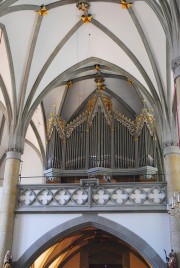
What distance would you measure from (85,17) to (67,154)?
5577mm

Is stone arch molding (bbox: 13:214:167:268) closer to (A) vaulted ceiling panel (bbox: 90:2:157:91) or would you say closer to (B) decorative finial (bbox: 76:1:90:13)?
(A) vaulted ceiling panel (bbox: 90:2:157:91)

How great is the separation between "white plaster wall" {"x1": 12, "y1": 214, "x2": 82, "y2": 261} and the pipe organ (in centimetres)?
235

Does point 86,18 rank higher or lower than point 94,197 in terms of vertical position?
higher

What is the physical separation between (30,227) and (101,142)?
15.0 ft

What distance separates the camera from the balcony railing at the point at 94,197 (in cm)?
1362

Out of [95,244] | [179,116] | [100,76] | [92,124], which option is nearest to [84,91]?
[100,76]

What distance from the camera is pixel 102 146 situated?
15945mm

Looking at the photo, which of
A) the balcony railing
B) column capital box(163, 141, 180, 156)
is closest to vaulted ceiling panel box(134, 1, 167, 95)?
column capital box(163, 141, 180, 156)

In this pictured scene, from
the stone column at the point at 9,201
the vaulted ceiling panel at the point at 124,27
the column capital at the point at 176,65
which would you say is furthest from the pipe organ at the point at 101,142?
the column capital at the point at 176,65

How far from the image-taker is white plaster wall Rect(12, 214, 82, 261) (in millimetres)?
13555

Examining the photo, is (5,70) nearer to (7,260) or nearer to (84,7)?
(84,7)

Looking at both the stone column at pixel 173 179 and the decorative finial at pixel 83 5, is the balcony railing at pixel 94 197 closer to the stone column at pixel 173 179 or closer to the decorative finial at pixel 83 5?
the stone column at pixel 173 179

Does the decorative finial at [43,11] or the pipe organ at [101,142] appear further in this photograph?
the pipe organ at [101,142]

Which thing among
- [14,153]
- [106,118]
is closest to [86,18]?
[106,118]
